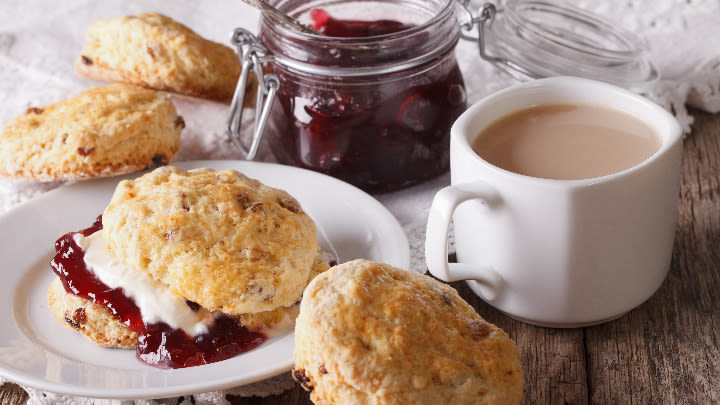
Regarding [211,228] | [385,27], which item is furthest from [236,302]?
[385,27]

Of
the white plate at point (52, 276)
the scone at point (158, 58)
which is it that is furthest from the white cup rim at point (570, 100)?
the scone at point (158, 58)

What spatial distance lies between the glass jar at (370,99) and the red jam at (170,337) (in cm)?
67

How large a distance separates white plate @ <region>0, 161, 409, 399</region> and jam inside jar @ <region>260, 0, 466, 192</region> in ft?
0.38

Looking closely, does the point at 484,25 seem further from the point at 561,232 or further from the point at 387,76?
the point at 561,232

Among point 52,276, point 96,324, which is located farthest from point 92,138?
point 96,324

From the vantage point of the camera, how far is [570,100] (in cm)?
180

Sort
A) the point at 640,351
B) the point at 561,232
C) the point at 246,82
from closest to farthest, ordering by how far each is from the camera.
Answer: the point at 561,232
the point at 640,351
the point at 246,82

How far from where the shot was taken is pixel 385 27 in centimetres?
225

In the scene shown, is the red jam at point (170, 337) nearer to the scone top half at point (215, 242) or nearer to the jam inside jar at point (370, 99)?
the scone top half at point (215, 242)

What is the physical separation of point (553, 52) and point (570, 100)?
0.49m

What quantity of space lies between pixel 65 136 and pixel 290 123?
1.85 ft

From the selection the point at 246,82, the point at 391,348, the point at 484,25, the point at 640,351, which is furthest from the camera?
the point at 484,25

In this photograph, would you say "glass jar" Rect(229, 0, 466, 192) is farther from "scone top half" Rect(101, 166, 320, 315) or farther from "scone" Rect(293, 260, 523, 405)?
"scone" Rect(293, 260, 523, 405)

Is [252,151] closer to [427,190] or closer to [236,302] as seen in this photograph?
[427,190]
